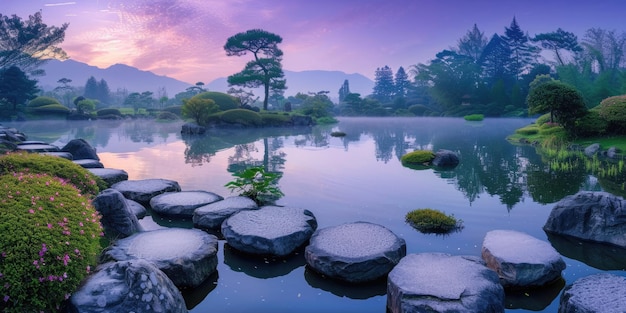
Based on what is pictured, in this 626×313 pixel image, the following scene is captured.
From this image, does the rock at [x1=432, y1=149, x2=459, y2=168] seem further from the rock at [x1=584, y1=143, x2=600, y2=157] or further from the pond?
the rock at [x1=584, y1=143, x2=600, y2=157]

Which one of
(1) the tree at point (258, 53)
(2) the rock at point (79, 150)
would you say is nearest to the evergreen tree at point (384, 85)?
(1) the tree at point (258, 53)

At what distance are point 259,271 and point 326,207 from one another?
2964 millimetres

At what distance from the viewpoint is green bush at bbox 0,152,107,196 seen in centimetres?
560

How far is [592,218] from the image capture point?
5.61 meters

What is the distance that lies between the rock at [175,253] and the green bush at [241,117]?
2808 cm

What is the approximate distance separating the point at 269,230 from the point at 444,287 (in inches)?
103

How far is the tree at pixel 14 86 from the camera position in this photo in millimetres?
39531

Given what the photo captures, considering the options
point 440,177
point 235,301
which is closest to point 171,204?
point 235,301

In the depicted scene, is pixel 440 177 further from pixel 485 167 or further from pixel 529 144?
pixel 529 144

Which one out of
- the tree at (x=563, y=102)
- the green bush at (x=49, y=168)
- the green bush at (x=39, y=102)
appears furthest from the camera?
the green bush at (x=39, y=102)

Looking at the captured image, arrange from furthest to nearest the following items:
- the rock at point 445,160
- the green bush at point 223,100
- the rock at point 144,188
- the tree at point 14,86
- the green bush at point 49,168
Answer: the green bush at point 223,100
the tree at point 14,86
the rock at point 445,160
the rock at point 144,188
the green bush at point 49,168

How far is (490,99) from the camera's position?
183ft

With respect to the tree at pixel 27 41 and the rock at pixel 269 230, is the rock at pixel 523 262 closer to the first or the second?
the rock at pixel 269 230

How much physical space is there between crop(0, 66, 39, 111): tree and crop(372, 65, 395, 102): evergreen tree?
6246cm
